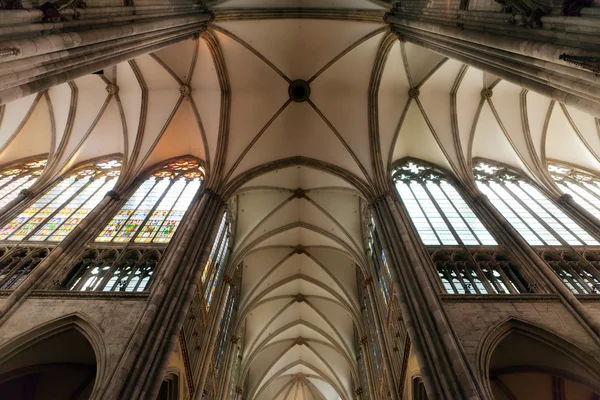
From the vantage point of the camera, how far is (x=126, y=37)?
8.56 meters

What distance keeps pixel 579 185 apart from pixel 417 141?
643 cm

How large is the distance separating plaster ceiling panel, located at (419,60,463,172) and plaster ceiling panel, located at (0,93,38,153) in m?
16.7

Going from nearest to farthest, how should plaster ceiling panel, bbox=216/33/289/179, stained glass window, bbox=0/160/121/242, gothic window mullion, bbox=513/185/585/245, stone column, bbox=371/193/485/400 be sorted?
stone column, bbox=371/193/485/400 < gothic window mullion, bbox=513/185/585/245 < stained glass window, bbox=0/160/121/242 < plaster ceiling panel, bbox=216/33/289/179

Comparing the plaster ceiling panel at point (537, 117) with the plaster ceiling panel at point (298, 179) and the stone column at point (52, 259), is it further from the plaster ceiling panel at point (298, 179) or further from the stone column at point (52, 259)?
the stone column at point (52, 259)

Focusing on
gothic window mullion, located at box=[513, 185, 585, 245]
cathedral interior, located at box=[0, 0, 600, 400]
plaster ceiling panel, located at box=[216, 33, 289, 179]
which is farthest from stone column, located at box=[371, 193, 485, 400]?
plaster ceiling panel, located at box=[216, 33, 289, 179]

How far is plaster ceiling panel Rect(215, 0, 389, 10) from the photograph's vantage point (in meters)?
13.7

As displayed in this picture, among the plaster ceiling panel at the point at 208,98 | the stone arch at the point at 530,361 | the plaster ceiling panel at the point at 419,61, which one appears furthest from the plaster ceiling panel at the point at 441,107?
the stone arch at the point at 530,361

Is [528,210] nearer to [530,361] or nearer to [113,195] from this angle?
[530,361]

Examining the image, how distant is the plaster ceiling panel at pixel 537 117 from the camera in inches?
657

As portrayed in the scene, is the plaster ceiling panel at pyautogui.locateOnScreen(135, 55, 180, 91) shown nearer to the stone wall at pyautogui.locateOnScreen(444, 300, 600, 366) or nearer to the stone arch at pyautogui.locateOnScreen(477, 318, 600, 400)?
the stone wall at pyautogui.locateOnScreen(444, 300, 600, 366)

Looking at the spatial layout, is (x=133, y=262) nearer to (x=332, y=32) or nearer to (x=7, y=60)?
(x=7, y=60)

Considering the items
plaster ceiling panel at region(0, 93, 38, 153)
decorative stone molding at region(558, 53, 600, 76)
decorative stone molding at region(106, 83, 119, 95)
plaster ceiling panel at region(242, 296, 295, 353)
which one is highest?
decorative stone molding at region(106, 83, 119, 95)

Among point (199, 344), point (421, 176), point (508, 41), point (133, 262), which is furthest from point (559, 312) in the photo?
point (133, 262)

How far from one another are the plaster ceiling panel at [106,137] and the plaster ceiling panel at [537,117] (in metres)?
17.6
